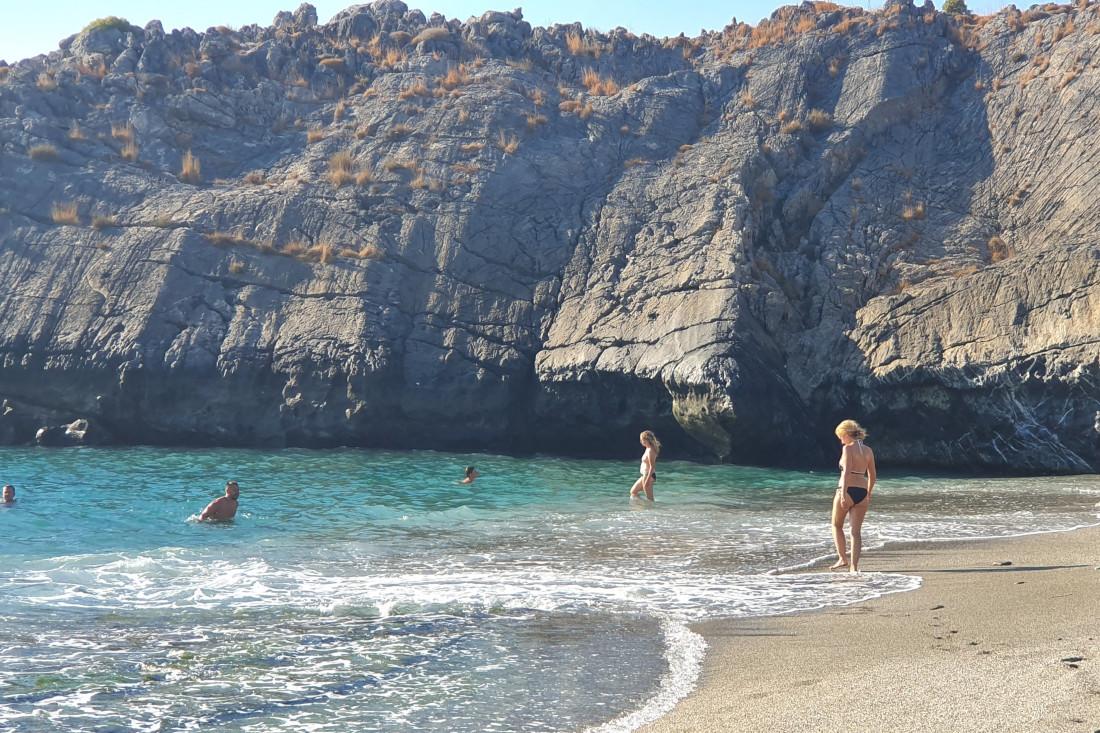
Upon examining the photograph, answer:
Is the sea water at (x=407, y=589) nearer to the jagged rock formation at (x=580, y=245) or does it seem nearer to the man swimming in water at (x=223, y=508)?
the man swimming in water at (x=223, y=508)

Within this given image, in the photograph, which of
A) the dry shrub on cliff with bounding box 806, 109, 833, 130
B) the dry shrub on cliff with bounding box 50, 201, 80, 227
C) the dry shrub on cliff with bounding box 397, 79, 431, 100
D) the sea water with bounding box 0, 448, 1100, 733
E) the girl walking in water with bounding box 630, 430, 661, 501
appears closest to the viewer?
the sea water with bounding box 0, 448, 1100, 733

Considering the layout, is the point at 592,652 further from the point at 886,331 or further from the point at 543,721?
the point at 886,331

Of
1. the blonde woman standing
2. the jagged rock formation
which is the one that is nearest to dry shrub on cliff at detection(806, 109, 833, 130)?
the jagged rock formation

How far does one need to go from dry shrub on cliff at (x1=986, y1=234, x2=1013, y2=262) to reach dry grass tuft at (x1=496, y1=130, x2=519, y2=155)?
14.4 meters

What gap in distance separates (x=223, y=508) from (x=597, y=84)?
81.7 ft

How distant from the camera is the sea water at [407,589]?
5.81 meters

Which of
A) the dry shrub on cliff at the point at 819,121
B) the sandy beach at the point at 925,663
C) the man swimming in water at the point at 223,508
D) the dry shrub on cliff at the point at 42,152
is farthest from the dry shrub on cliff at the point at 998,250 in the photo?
the dry shrub on cliff at the point at 42,152

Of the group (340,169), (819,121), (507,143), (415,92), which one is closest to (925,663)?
(819,121)

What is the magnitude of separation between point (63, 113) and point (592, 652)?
32.6 m

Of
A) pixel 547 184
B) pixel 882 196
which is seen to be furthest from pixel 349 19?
pixel 882 196

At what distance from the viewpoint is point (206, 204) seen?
96.3 ft

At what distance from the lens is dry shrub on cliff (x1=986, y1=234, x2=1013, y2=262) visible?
81.0ft

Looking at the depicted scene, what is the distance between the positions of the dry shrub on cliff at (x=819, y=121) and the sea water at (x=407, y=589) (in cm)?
1496

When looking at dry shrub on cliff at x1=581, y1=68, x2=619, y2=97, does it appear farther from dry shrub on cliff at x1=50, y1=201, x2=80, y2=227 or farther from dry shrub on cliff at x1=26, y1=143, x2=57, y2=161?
dry shrub on cliff at x1=26, y1=143, x2=57, y2=161
